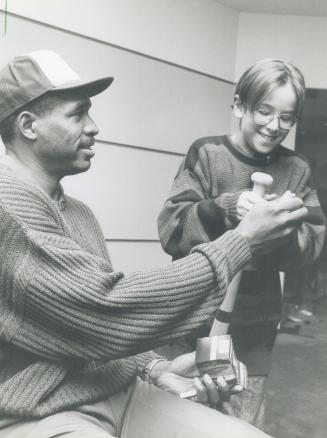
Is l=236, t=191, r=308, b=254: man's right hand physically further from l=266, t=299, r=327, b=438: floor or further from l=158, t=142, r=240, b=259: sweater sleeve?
l=266, t=299, r=327, b=438: floor

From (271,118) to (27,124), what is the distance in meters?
0.43

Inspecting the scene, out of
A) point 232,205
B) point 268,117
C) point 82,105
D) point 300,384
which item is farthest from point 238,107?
point 300,384

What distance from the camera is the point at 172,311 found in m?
0.79

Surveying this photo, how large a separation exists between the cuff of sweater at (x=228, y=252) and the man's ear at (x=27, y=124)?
0.31 meters

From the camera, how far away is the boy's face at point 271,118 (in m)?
1.00

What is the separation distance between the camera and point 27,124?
877mm

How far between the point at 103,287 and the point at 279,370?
1376 millimetres

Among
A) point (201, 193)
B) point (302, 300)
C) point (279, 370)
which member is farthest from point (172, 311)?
point (279, 370)

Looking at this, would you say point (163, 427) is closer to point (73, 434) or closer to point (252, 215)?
point (73, 434)

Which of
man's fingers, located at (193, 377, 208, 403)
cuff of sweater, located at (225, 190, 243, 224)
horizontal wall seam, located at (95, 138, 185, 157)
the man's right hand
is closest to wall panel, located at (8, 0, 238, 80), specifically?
horizontal wall seam, located at (95, 138, 185, 157)

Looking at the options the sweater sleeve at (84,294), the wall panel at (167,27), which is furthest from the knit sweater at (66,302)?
the wall panel at (167,27)

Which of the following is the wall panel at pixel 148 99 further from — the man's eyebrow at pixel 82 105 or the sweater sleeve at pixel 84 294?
the sweater sleeve at pixel 84 294

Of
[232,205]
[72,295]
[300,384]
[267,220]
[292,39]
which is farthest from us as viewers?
[300,384]

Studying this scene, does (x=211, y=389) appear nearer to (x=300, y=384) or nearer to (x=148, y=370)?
(x=148, y=370)
